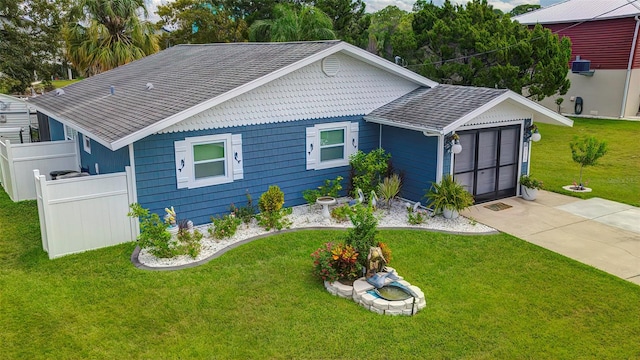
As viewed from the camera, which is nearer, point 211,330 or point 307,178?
point 211,330

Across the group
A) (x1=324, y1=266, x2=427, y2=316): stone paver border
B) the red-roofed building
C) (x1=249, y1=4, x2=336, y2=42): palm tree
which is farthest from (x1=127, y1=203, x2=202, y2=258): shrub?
the red-roofed building

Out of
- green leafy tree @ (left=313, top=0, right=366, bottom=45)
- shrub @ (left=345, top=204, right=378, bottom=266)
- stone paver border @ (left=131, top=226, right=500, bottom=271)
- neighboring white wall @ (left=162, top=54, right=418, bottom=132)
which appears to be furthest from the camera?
green leafy tree @ (left=313, top=0, right=366, bottom=45)

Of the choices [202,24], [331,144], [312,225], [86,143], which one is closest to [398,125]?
[331,144]

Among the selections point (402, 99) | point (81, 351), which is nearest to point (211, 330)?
point (81, 351)

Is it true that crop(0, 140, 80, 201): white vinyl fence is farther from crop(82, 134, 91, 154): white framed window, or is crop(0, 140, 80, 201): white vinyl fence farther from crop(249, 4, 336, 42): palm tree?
crop(249, 4, 336, 42): palm tree

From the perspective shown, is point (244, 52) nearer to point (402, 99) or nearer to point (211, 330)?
point (402, 99)

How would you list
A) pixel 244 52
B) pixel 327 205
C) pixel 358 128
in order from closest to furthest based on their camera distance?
pixel 327 205, pixel 358 128, pixel 244 52

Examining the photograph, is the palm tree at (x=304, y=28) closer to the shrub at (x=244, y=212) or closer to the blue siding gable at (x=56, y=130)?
the blue siding gable at (x=56, y=130)
